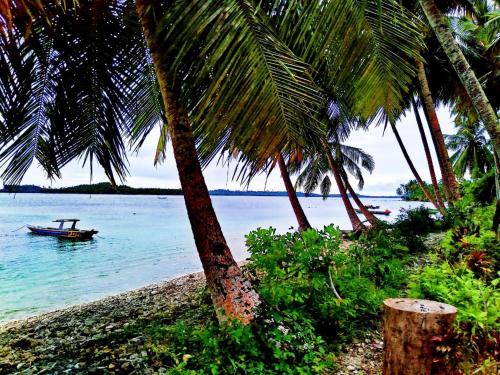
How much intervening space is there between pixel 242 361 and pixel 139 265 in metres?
13.8

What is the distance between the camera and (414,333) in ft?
6.74

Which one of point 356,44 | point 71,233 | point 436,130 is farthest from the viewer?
point 71,233

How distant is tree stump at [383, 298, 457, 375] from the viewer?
2035 millimetres

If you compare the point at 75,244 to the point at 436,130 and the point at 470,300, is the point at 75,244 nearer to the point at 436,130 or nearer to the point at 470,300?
the point at 436,130

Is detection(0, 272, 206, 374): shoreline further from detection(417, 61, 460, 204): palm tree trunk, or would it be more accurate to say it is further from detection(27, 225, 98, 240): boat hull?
detection(27, 225, 98, 240): boat hull

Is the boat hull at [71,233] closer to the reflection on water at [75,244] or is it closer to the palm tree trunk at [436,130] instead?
the reflection on water at [75,244]

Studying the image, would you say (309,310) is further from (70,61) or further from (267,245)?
(70,61)

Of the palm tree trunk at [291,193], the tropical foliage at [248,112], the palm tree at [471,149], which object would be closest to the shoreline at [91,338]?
the tropical foliage at [248,112]

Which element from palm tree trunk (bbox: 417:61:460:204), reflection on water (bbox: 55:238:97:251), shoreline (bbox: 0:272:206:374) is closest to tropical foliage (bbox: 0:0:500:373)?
shoreline (bbox: 0:272:206:374)

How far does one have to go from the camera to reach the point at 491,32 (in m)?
14.5

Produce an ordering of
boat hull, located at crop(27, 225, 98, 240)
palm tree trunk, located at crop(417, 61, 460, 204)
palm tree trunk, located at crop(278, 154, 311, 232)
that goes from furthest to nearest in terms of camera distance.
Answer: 1. boat hull, located at crop(27, 225, 98, 240)
2. palm tree trunk, located at crop(278, 154, 311, 232)
3. palm tree trunk, located at crop(417, 61, 460, 204)

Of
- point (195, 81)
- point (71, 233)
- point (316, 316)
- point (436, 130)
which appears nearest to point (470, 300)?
point (316, 316)

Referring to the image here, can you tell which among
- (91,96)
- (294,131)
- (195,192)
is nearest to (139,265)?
(91,96)

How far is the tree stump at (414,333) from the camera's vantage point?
2.04 m
